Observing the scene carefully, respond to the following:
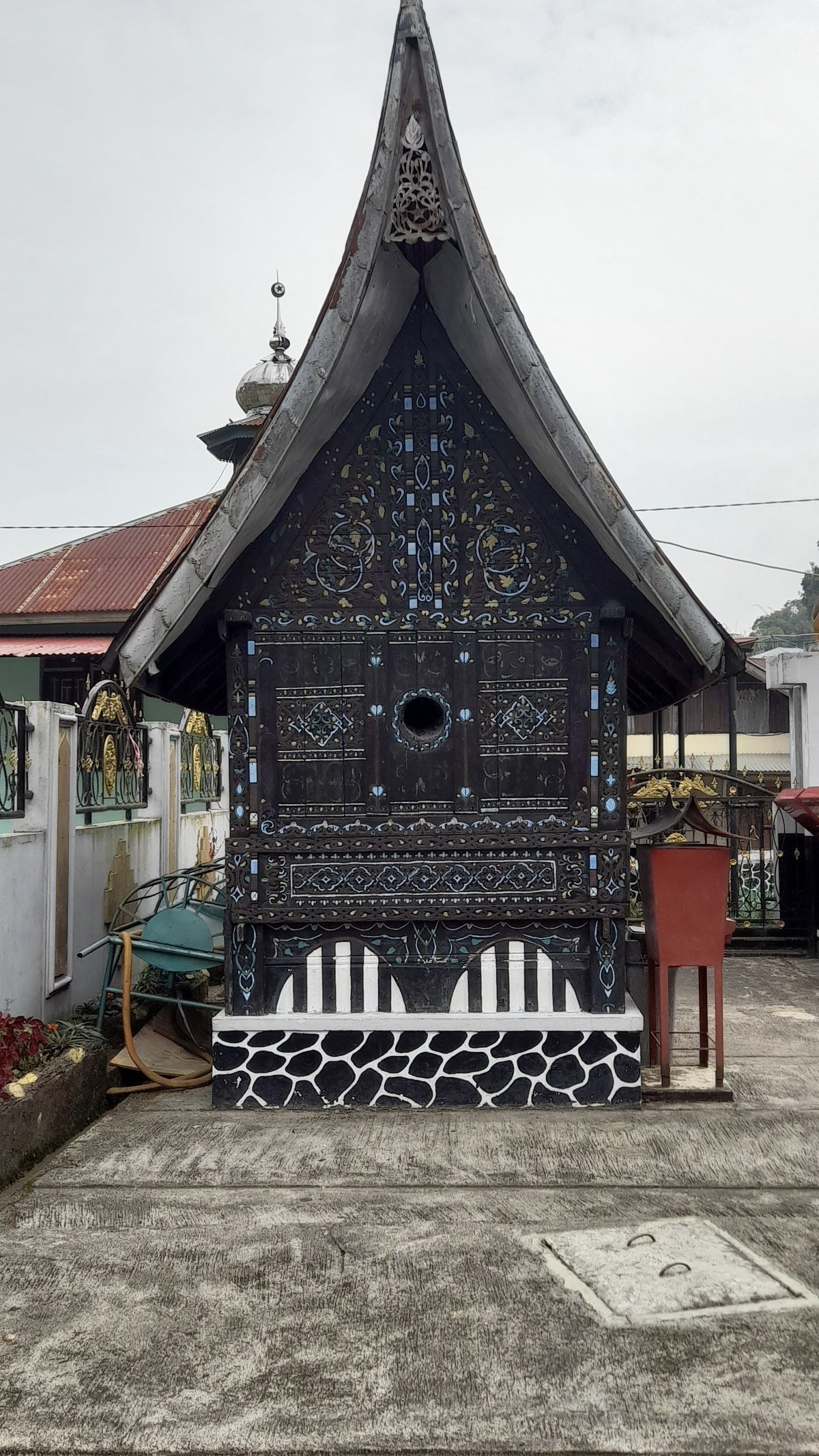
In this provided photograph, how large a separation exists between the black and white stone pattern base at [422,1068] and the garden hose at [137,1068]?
0.63 metres

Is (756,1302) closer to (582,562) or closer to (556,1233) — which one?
(556,1233)

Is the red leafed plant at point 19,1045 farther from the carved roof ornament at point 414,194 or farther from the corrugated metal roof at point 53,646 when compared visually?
the corrugated metal roof at point 53,646

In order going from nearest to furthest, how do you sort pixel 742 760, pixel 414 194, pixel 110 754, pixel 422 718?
1. pixel 414 194
2. pixel 422 718
3. pixel 110 754
4. pixel 742 760

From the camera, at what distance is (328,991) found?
6.55 m

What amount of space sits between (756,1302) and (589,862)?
9.05 ft

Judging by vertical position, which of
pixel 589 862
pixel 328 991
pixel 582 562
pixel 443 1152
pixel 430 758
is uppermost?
pixel 582 562

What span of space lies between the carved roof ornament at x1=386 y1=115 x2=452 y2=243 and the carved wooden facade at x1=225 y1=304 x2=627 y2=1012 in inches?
33.6

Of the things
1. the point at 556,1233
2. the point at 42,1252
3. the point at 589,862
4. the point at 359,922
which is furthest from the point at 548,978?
the point at 42,1252

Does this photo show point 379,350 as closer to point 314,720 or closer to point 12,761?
point 314,720

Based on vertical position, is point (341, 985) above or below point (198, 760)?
below

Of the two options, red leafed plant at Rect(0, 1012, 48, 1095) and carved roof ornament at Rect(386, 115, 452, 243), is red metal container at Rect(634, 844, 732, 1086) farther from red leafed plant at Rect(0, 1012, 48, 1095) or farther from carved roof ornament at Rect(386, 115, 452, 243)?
carved roof ornament at Rect(386, 115, 452, 243)

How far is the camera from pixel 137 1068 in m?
6.93

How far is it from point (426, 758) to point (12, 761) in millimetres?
2606

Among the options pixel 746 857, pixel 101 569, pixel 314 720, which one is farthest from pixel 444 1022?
pixel 101 569
